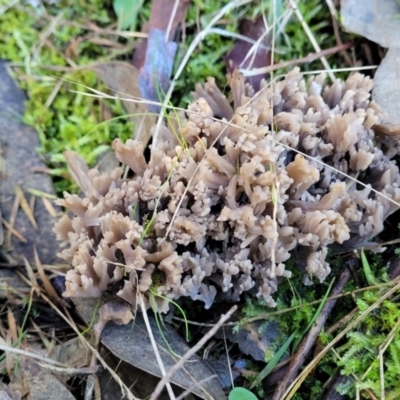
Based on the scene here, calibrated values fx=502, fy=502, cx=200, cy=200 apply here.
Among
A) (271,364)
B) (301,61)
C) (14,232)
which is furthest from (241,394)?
(301,61)

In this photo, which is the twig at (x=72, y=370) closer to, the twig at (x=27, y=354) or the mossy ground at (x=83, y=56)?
the twig at (x=27, y=354)

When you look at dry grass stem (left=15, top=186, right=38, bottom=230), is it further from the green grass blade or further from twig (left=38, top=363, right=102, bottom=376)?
the green grass blade

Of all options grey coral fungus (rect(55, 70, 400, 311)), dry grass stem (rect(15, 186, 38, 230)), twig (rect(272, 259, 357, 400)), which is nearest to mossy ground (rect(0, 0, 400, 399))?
dry grass stem (rect(15, 186, 38, 230))

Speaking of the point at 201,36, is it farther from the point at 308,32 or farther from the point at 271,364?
the point at 271,364

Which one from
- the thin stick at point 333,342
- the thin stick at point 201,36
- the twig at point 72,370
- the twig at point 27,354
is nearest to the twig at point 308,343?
the thin stick at point 333,342

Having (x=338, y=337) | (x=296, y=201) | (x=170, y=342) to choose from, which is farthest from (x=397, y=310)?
(x=170, y=342)
